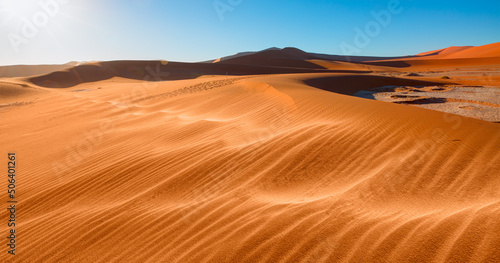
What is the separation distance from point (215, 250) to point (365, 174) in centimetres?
192

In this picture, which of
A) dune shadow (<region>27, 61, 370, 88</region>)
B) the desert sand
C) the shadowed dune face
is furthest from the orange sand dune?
the desert sand

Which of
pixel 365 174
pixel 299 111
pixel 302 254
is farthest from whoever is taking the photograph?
pixel 299 111

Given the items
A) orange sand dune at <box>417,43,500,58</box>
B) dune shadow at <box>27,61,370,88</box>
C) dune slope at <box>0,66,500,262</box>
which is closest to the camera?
dune slope at <box>0,66,500,262</box>

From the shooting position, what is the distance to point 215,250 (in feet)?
6.49

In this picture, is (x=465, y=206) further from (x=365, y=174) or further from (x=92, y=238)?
(x=92, y=238)

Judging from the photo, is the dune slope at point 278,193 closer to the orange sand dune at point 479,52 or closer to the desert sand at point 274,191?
the desert sand at point 274,191

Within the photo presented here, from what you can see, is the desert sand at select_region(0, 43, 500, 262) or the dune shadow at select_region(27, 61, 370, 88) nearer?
the desert sand at select_region(0, 43, 500, 262)

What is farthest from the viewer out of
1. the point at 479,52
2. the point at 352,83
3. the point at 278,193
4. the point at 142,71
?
the point at 479,52

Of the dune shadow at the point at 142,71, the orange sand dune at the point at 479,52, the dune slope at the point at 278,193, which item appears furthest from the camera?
the orange sand dune at the point at 479,52

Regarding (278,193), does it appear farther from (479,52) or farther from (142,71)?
(479,52)

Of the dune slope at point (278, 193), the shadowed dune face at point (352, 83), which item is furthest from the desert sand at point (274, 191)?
the shadowed dune face at point (352, 83)

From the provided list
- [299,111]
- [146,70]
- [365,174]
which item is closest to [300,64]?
[146,70]

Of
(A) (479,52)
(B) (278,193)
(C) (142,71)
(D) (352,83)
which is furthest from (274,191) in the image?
(A) (479,52)

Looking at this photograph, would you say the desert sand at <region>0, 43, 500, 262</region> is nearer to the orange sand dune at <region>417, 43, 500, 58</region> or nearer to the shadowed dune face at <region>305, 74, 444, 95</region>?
the shadowed dune face at <region>305, 74, 444, 95</region>
